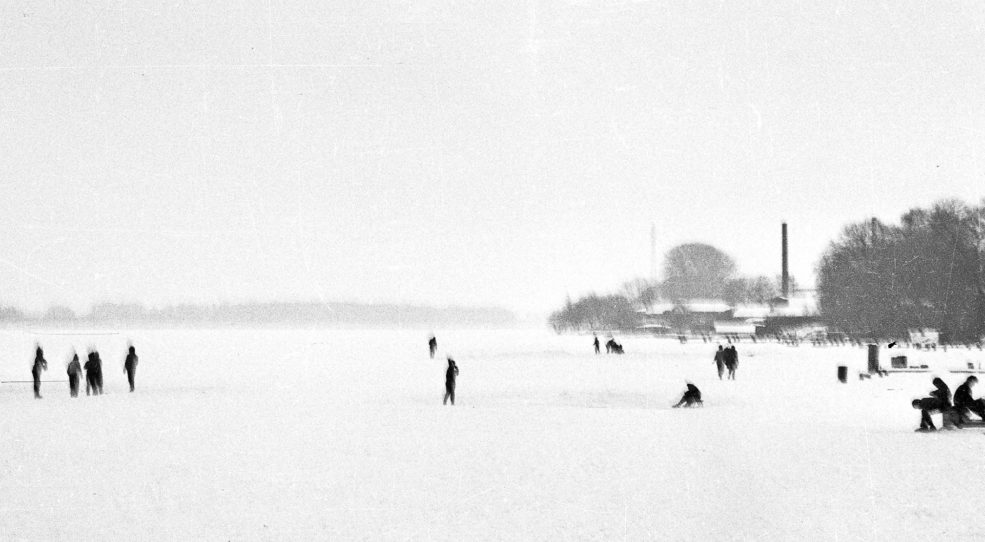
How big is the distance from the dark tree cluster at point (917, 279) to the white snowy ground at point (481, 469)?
2206 inches

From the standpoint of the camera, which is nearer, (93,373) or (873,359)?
(93,373)

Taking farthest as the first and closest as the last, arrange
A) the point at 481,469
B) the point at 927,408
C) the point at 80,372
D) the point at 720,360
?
the point at 720,360, the point at 80,372, the point at 927,408, the point at 481,469

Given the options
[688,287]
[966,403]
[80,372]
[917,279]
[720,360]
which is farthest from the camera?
[688,287]

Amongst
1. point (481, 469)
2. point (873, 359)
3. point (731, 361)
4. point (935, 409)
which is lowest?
point (873, 359)

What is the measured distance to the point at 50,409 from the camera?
2478cm

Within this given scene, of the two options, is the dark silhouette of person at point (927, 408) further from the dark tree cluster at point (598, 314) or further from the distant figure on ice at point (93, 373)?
the dark tree cluster at point (598, 314)

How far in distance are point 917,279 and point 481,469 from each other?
78.0 m

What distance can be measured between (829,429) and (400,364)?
3047 cm

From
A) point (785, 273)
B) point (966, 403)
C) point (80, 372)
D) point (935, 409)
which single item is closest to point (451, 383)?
point (935, 409)

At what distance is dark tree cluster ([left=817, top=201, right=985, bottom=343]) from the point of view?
7856cm

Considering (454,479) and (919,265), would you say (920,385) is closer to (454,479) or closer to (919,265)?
(454,479)

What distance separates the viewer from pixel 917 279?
3278 inches

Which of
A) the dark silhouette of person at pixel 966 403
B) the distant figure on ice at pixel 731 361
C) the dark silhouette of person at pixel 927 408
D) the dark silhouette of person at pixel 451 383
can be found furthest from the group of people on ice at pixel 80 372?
the dark silhouette of person at pixel 966 403

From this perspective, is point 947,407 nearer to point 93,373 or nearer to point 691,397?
point 691,397
